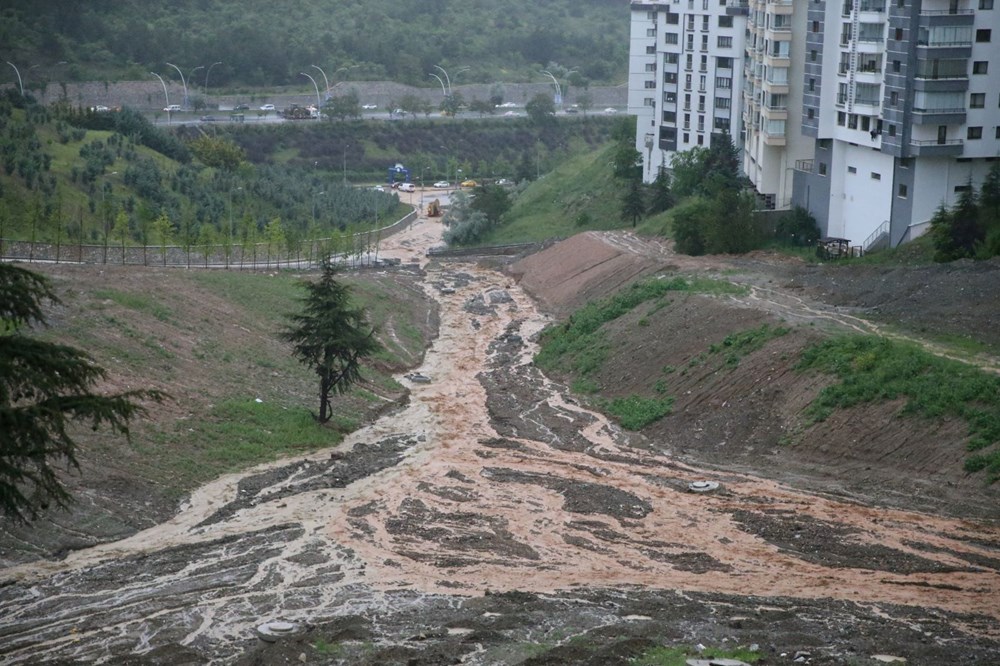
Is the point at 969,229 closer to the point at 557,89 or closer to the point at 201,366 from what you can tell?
the point at 201,366

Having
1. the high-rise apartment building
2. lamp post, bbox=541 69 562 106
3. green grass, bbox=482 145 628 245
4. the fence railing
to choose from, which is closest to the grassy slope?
the fence railing

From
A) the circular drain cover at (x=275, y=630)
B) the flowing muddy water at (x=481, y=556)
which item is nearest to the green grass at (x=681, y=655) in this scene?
the flowing muddy water at (x=481, y=556)

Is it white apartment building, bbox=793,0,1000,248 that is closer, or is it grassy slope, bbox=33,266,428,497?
grassy slope, bbox=33,266,428,497

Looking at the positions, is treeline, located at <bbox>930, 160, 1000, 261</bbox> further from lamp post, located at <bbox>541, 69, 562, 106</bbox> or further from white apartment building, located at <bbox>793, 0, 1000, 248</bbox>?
lamp post, located at <bbox>541, 69, 562, 106</bbox>

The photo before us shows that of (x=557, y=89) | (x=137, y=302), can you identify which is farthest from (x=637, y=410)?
(x=557, y=89)

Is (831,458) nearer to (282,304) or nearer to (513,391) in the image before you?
(513,391)

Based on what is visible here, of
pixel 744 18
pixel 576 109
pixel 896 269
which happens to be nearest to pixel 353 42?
pixel 576 109
